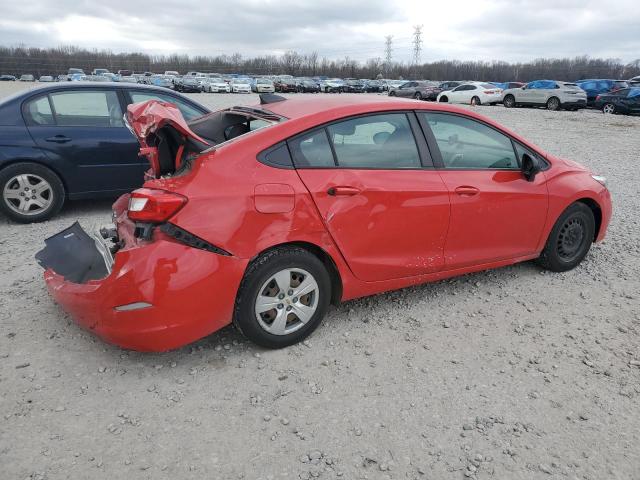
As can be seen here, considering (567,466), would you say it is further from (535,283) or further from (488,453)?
(535,283)

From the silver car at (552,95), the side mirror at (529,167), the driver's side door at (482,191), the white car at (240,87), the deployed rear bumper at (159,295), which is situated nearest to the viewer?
the deployed rear bumper at (159,295)

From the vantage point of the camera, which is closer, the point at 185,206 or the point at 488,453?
the point at 488,453

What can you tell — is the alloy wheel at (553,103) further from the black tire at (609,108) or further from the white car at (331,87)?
→ the white car at (331,87)

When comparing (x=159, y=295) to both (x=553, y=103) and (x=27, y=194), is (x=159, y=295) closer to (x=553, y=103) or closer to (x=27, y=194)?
(x=27, y=194)

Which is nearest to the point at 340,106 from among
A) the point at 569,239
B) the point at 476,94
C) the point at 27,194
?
the point at 569,239

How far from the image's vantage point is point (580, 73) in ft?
237

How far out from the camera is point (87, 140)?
5.57 m

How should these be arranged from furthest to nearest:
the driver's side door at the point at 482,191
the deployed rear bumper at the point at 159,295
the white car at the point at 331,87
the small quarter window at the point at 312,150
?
the white car at the point at 331,87 → the driver's side door at the point at 482,191 → the small quarter window at the point at 312,150 → the deployed rear bumper at the point at 159,295

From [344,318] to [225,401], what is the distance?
47.6 inches

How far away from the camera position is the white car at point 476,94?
2952 centimetres

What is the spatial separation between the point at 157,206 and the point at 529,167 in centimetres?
284

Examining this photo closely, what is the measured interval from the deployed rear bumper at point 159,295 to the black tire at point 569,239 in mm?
2920

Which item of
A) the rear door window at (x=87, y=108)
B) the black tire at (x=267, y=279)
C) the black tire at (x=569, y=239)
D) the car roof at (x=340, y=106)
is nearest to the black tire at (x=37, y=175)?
the rear door window at (x=87, y=108)

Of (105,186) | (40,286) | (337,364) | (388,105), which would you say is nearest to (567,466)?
(337,364)
